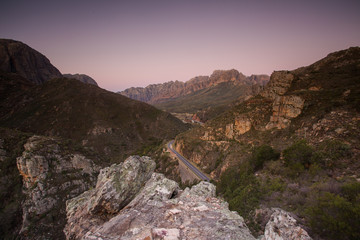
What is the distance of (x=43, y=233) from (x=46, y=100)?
3647 inches

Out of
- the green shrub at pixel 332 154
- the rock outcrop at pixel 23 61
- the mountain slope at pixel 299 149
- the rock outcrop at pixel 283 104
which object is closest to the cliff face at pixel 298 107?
the rock outcrop at pixel 283 104

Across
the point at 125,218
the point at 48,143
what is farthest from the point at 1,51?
the point at 125,218

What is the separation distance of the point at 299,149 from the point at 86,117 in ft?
326

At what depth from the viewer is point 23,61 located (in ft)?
480

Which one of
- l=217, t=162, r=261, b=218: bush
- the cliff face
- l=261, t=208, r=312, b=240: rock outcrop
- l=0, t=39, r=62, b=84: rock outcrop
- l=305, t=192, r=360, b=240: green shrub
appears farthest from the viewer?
l=0, t=39, r=62, b=84: rock outcrop

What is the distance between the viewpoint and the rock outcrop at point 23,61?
134 m

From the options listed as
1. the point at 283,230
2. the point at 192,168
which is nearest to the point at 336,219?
the point at 283,230

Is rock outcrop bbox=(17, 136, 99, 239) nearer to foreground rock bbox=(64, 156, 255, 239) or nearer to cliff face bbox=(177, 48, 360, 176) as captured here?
foreground rock bbox=(64, 156, 255, 239)

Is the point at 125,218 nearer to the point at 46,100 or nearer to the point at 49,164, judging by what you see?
the point at 49,164

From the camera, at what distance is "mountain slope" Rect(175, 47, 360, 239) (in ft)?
35.7

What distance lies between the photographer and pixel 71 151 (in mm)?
40156

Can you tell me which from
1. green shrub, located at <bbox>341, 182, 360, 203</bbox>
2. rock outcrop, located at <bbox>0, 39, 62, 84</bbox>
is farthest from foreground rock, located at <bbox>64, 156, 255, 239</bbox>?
rock outcrop, located at <bbox>0, 39, 62, 84</bbox>

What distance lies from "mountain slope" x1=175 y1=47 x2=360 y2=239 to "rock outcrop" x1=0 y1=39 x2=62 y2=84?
7570 inches

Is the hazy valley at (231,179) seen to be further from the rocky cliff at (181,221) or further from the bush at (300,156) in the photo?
the bush at (300,156)
